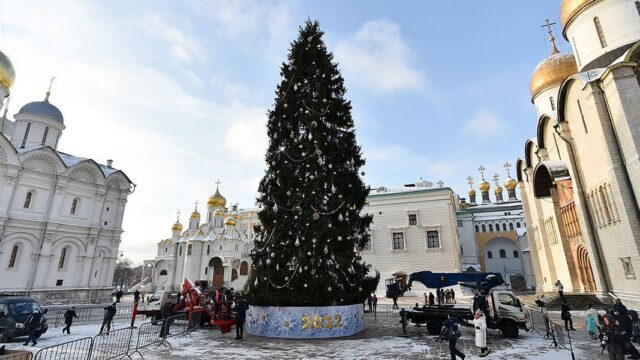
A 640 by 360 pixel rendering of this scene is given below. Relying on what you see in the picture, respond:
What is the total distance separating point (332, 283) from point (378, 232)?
25.0 meters

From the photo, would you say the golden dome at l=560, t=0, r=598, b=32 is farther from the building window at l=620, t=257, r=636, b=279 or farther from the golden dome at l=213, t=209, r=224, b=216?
the golden dome at l=213, t=209, r=224, b=216

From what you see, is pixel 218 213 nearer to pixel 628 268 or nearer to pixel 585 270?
pixel 585 270

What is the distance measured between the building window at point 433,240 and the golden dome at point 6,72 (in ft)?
140

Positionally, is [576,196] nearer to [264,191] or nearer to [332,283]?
[332,283]

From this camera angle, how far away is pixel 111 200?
1219 inches

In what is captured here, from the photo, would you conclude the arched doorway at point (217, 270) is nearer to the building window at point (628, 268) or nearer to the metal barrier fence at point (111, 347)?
the metal barrier fence at point (111, 347)

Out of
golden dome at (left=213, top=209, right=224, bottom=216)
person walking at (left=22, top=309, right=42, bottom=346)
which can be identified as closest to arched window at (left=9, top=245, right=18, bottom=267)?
person walking at (left=22, top=309, right=42, bottom=346)

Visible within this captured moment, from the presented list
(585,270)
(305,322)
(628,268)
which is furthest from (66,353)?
(585,270)

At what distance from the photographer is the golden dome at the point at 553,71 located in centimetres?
2595

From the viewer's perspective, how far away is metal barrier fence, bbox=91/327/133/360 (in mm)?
9234

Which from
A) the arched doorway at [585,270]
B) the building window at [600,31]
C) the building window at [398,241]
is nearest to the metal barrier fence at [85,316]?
the building window at [398,241]

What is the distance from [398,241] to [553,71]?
70.2ft

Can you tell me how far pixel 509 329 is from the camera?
38.0 ft

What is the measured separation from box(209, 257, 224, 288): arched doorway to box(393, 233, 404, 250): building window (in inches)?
1087
